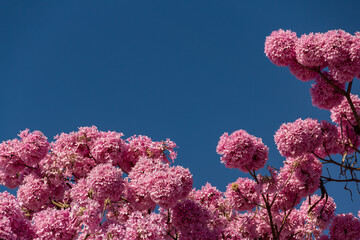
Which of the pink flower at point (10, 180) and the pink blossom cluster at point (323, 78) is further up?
the pink blossom cluster at point (323, 78)

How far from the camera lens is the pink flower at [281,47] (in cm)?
814

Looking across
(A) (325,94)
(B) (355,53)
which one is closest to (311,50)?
(B) (355,53)

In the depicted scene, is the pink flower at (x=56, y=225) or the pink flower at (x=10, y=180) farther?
the pink flower at (x=10, y=180)

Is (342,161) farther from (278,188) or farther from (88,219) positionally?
(88,219)

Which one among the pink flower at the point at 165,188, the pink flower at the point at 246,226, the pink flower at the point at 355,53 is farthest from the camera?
the pink flower at the point at 246,226

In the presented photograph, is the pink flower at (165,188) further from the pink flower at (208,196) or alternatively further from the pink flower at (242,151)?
the pink flower at (208,196)

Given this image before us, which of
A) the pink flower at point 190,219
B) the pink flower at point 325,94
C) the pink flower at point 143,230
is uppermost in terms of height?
the pink flower at point 325,94

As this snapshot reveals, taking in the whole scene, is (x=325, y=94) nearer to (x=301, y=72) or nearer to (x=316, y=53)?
(x=301, y=72)

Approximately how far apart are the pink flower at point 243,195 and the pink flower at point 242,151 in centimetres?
61

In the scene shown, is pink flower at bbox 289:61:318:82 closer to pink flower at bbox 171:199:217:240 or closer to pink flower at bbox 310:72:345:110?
pink flower at bbox 310:72:345:110

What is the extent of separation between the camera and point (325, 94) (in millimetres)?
7965

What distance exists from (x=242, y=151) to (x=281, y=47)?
2527 mm

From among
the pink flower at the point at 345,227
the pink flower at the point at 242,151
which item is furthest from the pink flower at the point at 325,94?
the pink flower at the point at 345,227

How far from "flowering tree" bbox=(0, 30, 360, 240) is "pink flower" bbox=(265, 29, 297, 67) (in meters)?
0.02
